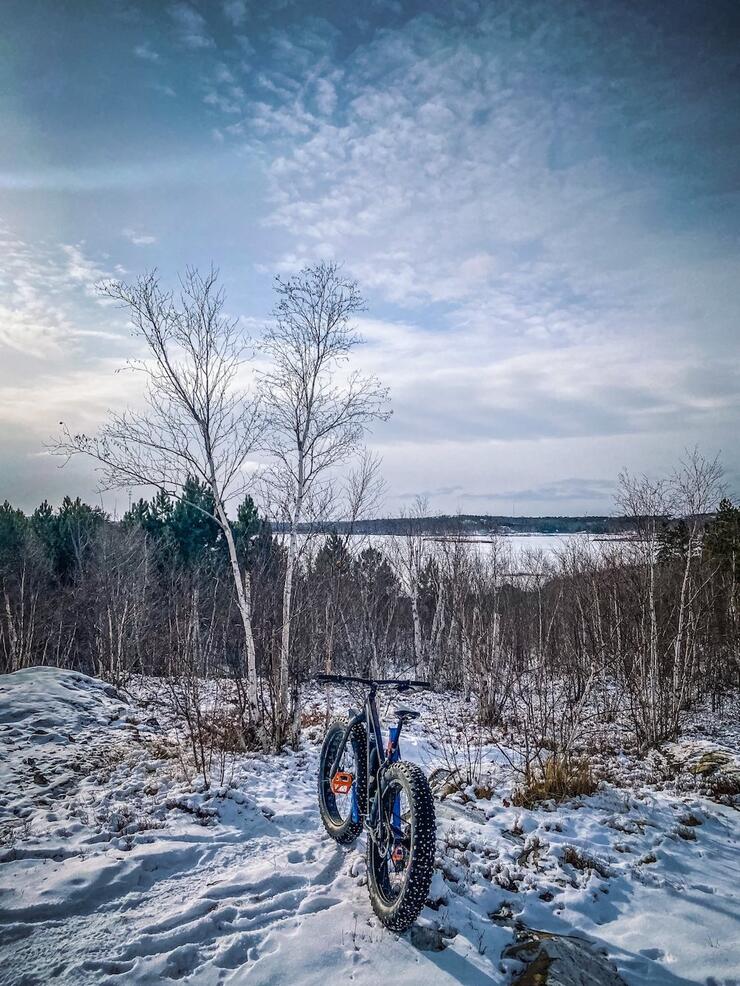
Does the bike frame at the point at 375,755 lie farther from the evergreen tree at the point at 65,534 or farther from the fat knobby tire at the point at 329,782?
the evergreen tree at the point at 65,534

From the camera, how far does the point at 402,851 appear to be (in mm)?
3326

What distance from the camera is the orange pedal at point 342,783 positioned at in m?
4.36

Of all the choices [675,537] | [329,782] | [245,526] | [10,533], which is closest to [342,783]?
[329,782]

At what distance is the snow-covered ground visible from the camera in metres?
3.07

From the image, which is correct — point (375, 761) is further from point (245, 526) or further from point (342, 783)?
point (245, 526)

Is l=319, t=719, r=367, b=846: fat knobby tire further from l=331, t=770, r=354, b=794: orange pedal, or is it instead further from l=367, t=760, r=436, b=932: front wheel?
l=367, t=760, r=436, b=932: front wheel

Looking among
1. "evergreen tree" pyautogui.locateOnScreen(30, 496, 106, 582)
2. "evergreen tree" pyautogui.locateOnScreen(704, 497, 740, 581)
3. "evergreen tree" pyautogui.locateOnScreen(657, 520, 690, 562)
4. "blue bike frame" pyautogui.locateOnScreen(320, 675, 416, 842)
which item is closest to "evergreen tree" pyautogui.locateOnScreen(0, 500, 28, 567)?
"evergreen tree" pyautogui.locateOnScreen(30, 496, 106, 582)

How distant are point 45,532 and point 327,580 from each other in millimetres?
17890

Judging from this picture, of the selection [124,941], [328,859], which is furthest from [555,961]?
[124,941]

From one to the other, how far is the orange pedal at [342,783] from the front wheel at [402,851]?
2.19 feet

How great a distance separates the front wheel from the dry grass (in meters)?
2.81

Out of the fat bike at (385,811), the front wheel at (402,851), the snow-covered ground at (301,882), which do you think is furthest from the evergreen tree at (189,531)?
the front wheel at (402,851)

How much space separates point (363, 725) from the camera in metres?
4.52

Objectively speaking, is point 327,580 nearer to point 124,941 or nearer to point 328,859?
point 328,859
